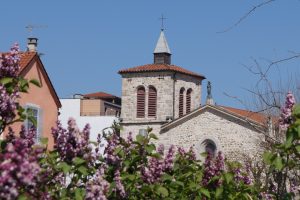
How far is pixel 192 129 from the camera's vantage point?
50.2m

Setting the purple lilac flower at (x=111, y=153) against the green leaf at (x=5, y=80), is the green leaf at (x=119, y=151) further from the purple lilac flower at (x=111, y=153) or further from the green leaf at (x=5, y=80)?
the green leaf at (x=5, y=80)

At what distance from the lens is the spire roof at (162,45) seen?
64.1 meters

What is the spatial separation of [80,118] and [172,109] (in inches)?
308

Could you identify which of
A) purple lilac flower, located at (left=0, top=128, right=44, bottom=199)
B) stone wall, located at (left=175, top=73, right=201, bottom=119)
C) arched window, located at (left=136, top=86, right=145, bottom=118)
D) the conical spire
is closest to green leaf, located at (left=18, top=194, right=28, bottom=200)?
purple lilac flower, located at (left=0, top=128, right=44, bottom=199)

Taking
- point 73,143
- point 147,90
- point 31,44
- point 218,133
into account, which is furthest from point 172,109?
point 73,143

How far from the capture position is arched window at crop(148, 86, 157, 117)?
58500mm

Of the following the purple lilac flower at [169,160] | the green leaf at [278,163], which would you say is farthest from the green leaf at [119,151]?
the green leaf at [278,163]

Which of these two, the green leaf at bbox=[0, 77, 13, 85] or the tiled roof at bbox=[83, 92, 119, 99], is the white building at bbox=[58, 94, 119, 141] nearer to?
the tiled roof at bbox=[83, 92, 119, 99]

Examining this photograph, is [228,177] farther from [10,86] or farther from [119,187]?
[10,86]

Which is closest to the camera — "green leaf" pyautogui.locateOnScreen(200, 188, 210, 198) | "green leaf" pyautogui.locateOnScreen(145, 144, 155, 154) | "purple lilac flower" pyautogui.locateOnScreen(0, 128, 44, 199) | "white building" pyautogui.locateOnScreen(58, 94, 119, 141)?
"purple lilac flower" pyautogui.locateOnScreen(0, 128, 44, 199)

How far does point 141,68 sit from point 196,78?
5.59 metres

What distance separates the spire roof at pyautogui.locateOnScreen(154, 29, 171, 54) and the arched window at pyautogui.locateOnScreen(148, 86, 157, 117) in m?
5.79

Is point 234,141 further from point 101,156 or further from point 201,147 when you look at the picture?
point 101,156

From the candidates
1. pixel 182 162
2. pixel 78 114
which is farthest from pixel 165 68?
pixel 182 162
